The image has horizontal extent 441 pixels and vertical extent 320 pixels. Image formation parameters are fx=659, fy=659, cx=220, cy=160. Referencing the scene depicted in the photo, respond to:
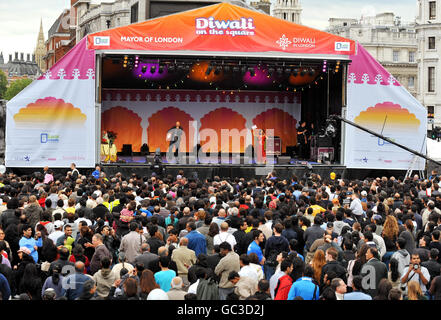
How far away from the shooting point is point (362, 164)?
76.4 ft

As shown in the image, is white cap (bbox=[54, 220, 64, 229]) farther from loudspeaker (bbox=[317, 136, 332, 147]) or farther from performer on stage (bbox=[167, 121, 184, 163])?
loudspeaker (bbox=[317, 136, 332, 147])

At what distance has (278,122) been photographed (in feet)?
102

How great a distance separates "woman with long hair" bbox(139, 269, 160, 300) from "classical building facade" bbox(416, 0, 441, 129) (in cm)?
5483

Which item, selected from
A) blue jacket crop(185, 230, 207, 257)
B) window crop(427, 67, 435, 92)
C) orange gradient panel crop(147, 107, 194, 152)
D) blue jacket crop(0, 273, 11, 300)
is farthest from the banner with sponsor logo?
window crop(427, 67, 435, 92)

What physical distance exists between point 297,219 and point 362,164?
44.5 ft

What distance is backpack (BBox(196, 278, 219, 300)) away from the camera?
24.3ft

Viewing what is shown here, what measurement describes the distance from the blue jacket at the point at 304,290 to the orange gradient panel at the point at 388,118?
648 inches

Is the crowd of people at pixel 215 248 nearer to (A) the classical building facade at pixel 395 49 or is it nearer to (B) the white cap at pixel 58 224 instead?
(B) the white cap at pixel 58 224

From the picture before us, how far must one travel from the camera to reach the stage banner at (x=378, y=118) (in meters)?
23.3

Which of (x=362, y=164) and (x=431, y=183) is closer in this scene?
(x=431, y=183)

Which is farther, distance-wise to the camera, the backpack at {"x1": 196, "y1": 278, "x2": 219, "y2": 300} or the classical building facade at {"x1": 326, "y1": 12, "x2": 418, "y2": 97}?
the classical building facade at {"x1": 326, "y1": 12, "x2": 418, "y2": 97}

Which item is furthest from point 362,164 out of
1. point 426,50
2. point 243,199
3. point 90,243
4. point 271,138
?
point 426,50

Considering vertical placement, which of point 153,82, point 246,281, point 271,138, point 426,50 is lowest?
point 246,281

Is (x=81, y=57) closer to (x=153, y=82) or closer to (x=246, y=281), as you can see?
(x=153, y=82)
